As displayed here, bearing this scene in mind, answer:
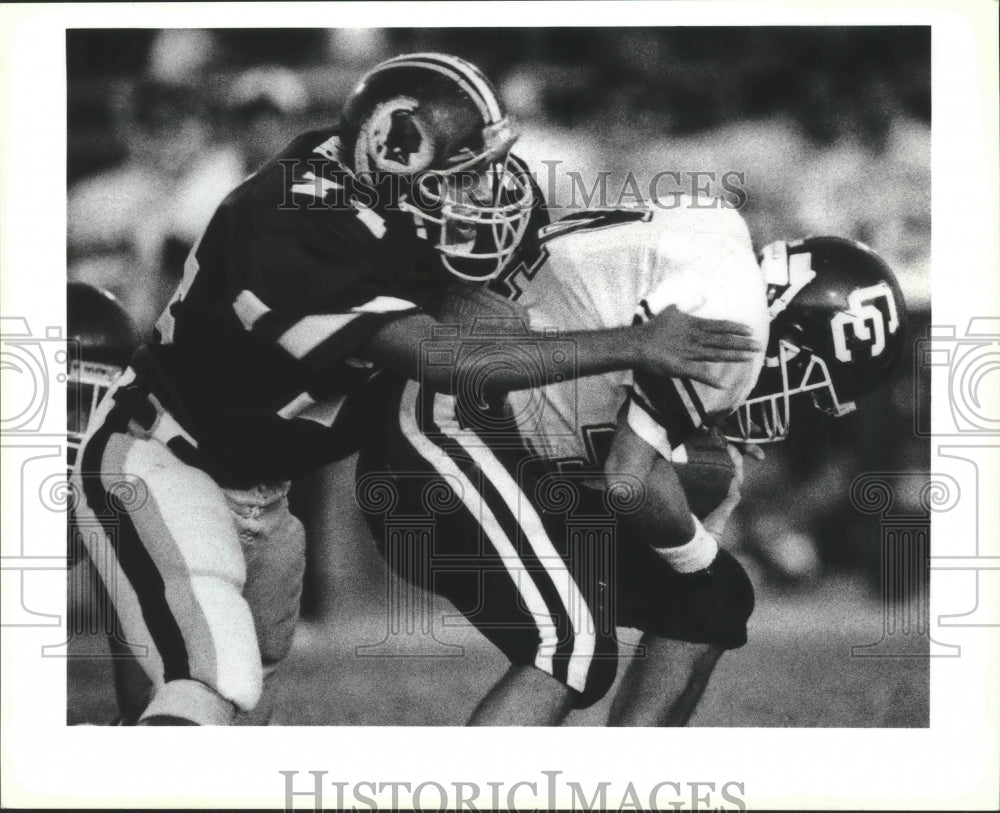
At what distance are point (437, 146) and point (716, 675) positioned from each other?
155 centimetres

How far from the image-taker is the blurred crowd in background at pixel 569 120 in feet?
9.93

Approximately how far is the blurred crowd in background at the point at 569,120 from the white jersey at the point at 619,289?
105mm

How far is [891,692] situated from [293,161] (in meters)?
2.08

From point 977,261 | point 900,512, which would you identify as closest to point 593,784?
point 900,512

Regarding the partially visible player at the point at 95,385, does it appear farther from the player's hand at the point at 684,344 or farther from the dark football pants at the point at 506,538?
the player's hand at the point at 684,344

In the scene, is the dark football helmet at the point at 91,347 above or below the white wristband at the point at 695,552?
above

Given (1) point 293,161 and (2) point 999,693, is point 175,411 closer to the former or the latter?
(1) point 293,161

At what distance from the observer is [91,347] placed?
10.1ft

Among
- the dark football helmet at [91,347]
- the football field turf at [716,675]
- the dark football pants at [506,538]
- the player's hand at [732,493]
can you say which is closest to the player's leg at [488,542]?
the dark football pants at [506,538]

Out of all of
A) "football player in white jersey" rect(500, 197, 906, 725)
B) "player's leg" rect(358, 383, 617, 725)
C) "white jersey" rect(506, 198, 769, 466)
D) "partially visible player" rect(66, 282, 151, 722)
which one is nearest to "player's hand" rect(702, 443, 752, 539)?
"football player in white jersey" rect(500, 197, 906, 725)

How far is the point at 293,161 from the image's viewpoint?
301 cm

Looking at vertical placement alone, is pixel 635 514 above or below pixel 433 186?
below

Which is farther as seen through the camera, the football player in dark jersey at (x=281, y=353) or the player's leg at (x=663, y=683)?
the player's leg at (x=663, y=683)

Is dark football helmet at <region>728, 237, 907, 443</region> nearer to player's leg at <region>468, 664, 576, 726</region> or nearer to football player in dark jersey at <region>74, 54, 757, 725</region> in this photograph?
football player in dark jersey at <region>74, 54, 757, 725</region>
